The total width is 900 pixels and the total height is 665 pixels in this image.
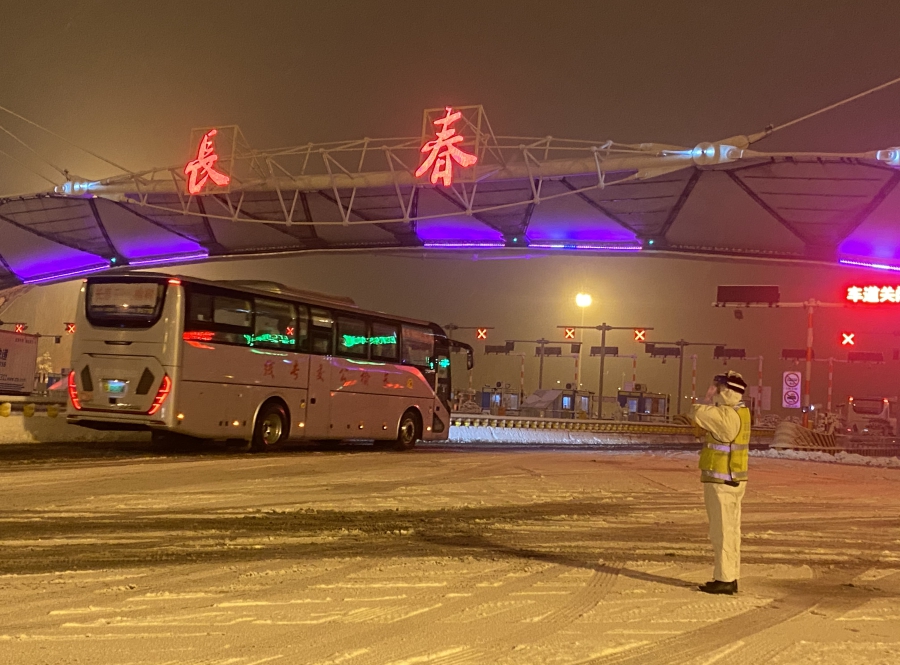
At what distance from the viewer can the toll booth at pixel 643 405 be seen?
3497 cm

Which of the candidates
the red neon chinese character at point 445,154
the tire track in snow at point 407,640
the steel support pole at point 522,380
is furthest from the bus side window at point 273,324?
the steel support pole at point 522,380

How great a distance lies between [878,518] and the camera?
1106 cm

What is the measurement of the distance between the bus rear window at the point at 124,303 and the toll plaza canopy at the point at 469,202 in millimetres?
9685

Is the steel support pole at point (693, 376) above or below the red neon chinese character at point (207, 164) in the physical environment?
below

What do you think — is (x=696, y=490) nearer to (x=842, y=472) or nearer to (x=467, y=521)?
(x=467, y=521)

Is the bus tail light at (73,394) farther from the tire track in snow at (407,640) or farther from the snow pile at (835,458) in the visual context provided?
the snow pile at (835,458)

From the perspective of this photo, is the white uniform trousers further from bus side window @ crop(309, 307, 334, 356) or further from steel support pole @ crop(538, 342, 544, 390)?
steel support pole @ crop(538, 342, 544, 390)

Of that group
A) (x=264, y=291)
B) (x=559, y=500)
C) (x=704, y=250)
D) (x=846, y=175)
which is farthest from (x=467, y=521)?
(x=704, y=250)

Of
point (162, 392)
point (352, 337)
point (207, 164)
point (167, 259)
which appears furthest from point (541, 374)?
point (162, 392)

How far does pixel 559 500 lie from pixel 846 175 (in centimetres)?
2152

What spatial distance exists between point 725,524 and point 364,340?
13.4 metres

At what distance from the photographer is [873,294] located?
24578 millimetres

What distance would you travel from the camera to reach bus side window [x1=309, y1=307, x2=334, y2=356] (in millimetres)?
17312

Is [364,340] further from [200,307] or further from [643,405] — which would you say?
[643,405]
